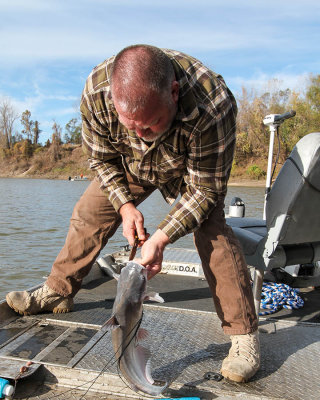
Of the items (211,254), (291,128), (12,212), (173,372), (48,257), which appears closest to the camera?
(173,372)

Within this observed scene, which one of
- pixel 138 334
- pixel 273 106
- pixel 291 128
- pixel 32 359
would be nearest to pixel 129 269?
pixel 138 334

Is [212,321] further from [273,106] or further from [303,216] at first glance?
[273,106]

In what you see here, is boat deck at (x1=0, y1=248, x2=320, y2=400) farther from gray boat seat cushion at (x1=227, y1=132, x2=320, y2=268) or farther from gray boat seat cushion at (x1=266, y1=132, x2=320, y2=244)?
gray boat seat cushion at (x1=266, y1=132, x2=320, y2=244)

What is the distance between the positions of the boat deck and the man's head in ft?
3.94

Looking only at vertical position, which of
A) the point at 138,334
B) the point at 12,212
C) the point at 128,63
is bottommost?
the point at 12,212

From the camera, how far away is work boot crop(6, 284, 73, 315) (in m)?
3.49

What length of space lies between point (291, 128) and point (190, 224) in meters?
47.9

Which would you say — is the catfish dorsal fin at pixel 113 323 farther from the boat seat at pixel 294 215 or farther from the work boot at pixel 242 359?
the boat seat at pixel 294 215

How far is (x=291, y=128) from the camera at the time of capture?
4725 centimetres

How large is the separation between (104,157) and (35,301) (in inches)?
56.8

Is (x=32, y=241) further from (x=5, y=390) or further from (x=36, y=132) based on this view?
(x=36, y=132)

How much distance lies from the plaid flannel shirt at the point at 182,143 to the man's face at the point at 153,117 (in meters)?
0.15

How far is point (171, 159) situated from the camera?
9.06 ft

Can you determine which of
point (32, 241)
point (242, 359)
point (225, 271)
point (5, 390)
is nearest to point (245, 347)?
point (242, 359)
